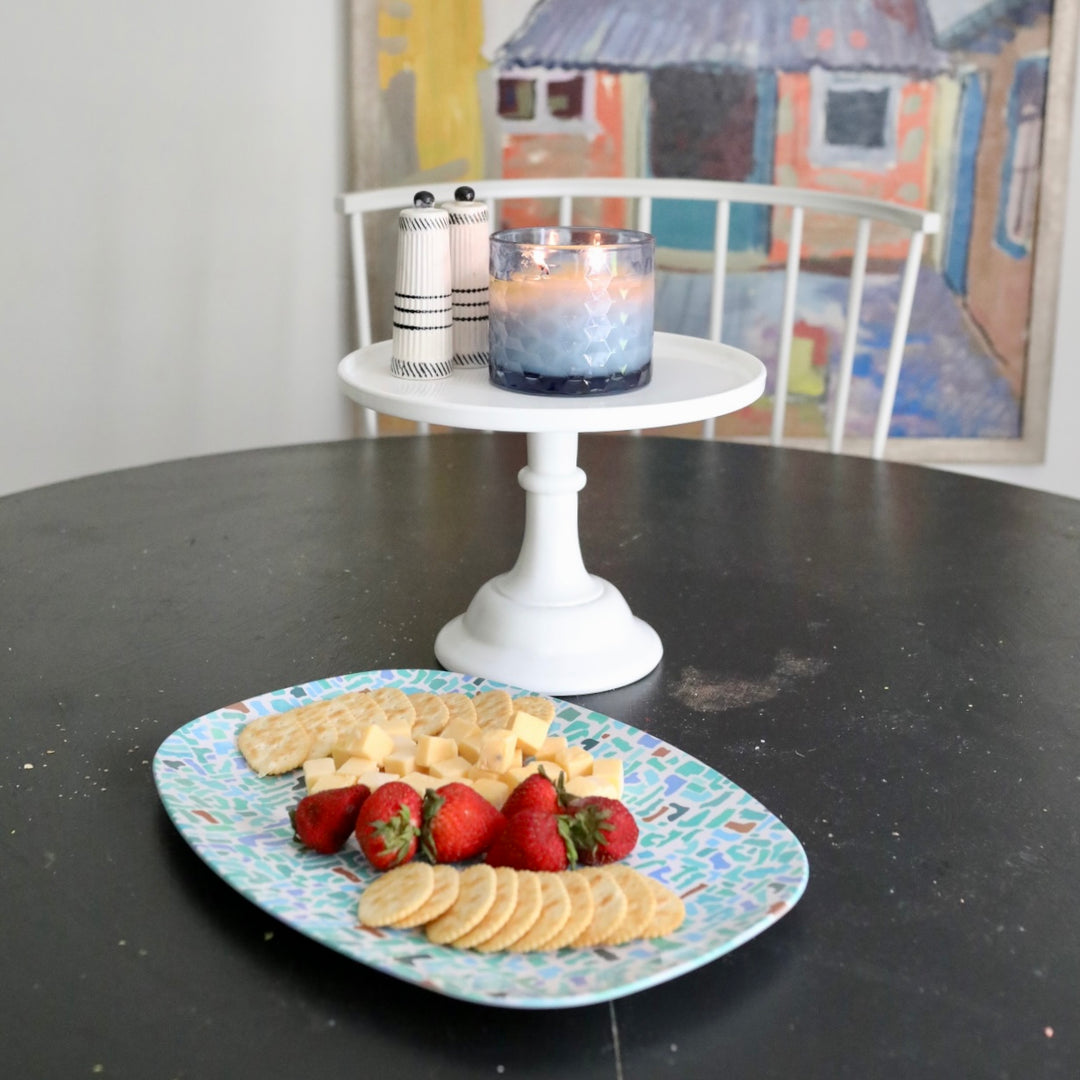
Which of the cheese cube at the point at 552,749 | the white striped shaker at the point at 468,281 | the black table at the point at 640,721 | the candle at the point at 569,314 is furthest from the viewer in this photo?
the white striped shaker at the point at 468,281

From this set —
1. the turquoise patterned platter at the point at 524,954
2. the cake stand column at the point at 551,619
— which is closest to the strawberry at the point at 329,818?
the turquoise patterned platter at the point at 524,954

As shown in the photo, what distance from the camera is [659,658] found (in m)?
1.09

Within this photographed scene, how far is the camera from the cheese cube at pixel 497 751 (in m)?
0.86

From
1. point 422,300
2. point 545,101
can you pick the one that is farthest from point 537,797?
point 545,101

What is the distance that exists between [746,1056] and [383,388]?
551 mm

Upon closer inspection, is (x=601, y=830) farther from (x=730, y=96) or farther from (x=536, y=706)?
(x=730, y=96)

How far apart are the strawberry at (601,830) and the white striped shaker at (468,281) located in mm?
445

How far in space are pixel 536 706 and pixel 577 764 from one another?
97 millimetres

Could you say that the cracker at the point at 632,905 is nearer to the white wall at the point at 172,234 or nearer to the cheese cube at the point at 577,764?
the cheese cube at the point at 577,764

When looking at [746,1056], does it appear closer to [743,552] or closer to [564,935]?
[564,935]

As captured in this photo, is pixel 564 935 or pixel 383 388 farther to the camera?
pixel 383 388

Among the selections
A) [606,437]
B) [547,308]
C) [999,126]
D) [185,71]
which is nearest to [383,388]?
[547,308]

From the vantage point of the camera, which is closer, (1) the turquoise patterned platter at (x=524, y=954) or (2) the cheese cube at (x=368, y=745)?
(1) the turquoise patterned platter at (x=524, y=954)

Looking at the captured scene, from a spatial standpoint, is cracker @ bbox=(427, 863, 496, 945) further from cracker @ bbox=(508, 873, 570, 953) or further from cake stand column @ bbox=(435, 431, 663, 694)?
cake stand column @ bbox=(435, 431, 663, 694)
